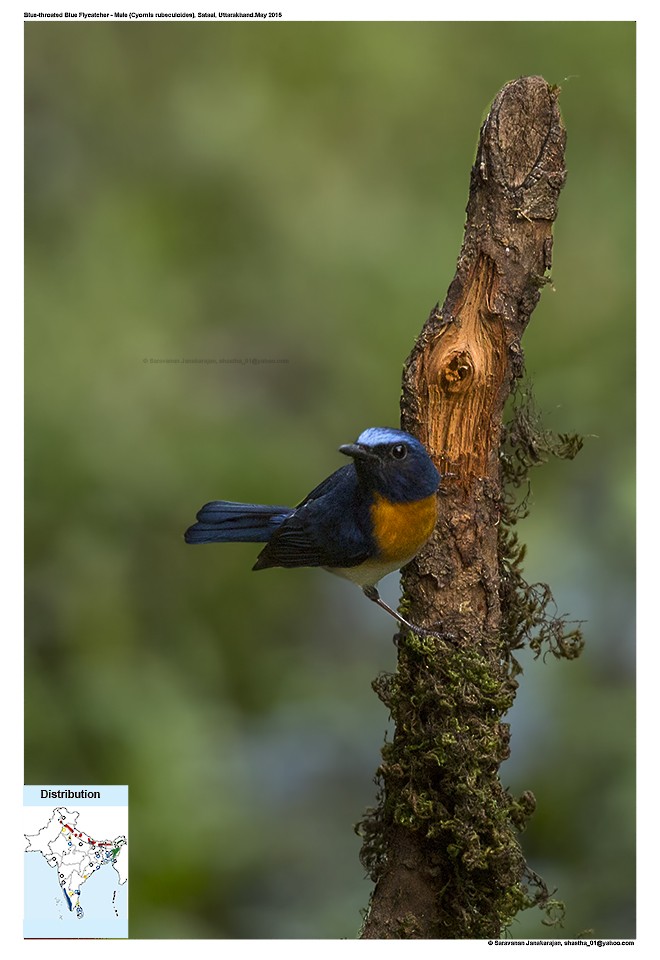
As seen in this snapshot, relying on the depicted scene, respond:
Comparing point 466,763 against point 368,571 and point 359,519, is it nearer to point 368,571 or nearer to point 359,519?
point 368,571

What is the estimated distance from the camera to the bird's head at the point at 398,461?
117 inches

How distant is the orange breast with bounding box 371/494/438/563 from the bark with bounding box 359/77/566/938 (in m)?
0.05

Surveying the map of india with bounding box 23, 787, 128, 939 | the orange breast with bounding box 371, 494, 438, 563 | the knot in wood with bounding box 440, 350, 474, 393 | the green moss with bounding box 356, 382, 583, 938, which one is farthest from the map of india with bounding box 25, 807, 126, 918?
the knot in wood with bounding box 440, 350, 474, 393

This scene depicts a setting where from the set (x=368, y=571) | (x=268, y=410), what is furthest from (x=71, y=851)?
(x=268, y=410)

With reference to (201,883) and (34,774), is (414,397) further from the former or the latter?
(201,883)

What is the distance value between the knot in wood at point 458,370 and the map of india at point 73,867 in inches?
71.2

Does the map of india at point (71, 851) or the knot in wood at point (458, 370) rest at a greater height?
the knot in wood at point (458, 370)

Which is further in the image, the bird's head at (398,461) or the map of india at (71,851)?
the map of india at (71,851)

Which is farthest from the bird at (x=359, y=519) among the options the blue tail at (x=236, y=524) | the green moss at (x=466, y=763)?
the green moss at (x=466, y=763)

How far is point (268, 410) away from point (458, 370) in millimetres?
1629

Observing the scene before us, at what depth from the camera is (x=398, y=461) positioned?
2.99 metres

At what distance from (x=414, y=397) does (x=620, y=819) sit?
1.70 m

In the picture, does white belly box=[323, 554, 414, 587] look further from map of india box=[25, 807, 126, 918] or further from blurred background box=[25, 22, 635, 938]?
map of india box=[25, 807, 126, 918]

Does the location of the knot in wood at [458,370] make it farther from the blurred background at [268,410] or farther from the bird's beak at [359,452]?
the blurred background at [268,410]
